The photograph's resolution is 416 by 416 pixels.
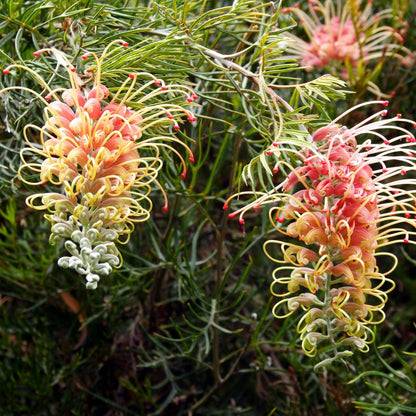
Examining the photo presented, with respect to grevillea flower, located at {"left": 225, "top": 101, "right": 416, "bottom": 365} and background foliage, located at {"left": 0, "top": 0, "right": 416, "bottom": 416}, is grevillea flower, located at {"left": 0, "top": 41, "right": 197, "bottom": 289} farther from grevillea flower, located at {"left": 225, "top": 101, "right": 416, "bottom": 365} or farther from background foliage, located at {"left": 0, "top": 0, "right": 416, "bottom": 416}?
background foliage, located at {"left": 0, "top": 0, "right": 416, "bottom": 416}

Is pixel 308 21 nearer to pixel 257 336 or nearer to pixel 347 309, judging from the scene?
pixel 257 336

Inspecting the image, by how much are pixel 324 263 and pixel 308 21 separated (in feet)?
3.08

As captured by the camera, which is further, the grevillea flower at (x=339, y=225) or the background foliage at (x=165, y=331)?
the background foliage at (x=165, y=331)

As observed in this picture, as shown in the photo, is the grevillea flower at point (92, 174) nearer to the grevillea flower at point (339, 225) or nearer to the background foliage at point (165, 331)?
the grevillea flower at point (339, 225)

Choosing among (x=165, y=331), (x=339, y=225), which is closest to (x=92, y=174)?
(x=339, y=225)

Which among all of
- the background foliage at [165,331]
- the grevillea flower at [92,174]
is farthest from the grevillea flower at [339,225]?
the background foliage at [165,331]

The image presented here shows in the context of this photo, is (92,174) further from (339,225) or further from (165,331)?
(165,331)

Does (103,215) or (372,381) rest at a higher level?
(103,215)

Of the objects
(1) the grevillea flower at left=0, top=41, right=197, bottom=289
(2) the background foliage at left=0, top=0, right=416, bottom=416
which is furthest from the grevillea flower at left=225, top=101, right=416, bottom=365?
(2) the background foliage at left=0, top=0, right=416, bottom=416

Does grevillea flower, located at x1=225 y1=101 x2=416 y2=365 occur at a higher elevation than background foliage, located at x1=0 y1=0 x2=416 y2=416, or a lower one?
higher

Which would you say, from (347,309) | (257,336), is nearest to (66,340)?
(257,336)

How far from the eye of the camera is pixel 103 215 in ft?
1.77

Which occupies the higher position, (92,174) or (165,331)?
(92,174)

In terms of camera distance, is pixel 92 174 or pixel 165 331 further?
pixel 165 331
